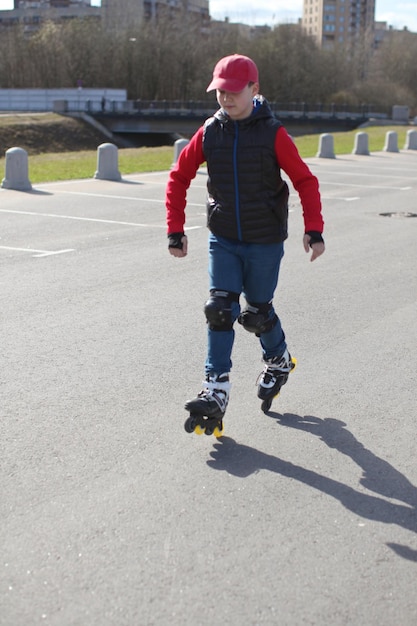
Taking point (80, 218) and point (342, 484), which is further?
point (80, 218)

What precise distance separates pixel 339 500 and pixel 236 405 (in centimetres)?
141

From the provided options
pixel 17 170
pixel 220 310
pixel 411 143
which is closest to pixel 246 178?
pixel 220 310

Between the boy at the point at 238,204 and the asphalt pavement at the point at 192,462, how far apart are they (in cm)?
52

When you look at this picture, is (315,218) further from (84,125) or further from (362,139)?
(84,125)

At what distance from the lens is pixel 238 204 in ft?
16.0

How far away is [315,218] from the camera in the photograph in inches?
195

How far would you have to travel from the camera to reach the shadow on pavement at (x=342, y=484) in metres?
4.05

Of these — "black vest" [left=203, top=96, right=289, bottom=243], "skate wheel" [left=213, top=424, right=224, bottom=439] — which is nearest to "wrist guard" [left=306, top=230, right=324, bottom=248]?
"black vest" [left=203, top=96, right=289, bottom=243]

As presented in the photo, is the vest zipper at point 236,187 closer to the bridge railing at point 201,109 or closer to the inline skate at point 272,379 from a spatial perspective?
the inline skate at point 272,379

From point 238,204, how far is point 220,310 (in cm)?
54

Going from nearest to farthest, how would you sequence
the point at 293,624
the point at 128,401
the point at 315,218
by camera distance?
the point at 293,624 → the point at 315,218 → the point at 128,401

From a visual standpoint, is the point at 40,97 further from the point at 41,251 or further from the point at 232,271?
the point at 232,271

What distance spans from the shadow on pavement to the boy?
28cm

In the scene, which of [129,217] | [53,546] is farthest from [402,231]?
[53,546]
